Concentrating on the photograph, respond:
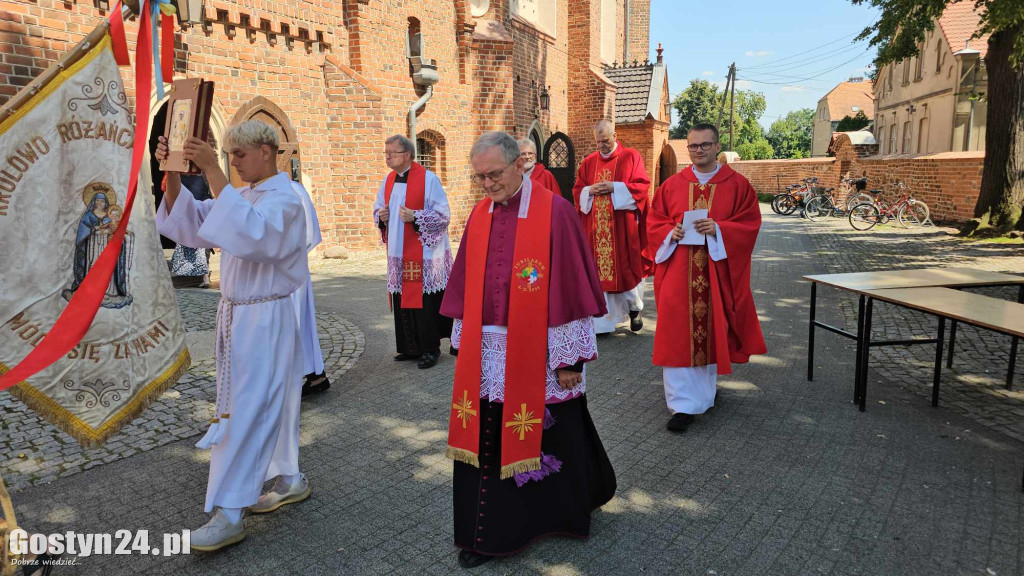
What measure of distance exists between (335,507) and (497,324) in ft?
4.66

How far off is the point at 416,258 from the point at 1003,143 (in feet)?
48.2

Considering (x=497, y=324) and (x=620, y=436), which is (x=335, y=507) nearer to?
(x=497, y=324)

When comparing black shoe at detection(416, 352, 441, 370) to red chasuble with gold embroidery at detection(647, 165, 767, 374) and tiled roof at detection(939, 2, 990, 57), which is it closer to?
red chasuble with gold embroidery at detection(647, 165, 767, 374)

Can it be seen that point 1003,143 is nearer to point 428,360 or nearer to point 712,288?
point 712,288

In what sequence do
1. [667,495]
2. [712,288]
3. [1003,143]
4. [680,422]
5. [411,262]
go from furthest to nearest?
[1003,143]
[411,262]
[712,288]
[680,422]
[667,495]

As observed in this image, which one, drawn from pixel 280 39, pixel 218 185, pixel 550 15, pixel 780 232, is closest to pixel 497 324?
pixel 218 185

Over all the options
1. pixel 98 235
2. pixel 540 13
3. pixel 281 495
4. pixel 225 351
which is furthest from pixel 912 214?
pixel 98 235

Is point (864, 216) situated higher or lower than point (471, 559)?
higher

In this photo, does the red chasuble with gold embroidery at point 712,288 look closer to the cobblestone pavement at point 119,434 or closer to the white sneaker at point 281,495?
the white sneaker at point 281,495

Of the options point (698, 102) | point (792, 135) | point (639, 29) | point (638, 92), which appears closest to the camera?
point (638, 92)

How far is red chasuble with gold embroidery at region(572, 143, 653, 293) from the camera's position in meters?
7.20

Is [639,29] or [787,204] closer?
[787,204]

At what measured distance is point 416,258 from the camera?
20.9 ft

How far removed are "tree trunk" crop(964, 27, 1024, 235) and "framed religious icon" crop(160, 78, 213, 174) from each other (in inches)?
654
